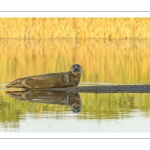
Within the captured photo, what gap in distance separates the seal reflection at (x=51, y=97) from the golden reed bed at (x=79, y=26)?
27.5m

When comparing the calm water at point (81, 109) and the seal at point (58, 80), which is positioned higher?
the seal at point (58, 80)

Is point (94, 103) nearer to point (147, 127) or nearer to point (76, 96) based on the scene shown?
point (76, 96)

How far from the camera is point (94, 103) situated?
57.4 ft

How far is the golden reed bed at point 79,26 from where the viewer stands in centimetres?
4709

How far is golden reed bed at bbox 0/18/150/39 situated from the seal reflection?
27466 millimetres

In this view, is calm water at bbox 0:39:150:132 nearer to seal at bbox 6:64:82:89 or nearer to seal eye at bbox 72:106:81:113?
seal eye at bbox 72:106:81:113

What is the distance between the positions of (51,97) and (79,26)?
3001 cm

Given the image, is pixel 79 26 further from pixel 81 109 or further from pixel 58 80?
pixel 81 109

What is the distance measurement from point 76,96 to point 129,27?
2917 cm

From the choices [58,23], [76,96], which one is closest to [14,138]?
[76,96]

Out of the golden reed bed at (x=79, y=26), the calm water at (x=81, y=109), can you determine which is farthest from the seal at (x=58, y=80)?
the golden reed bed at (x=79, y=26)

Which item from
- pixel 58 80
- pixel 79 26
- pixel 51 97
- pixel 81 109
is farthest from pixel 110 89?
pixel 79 26

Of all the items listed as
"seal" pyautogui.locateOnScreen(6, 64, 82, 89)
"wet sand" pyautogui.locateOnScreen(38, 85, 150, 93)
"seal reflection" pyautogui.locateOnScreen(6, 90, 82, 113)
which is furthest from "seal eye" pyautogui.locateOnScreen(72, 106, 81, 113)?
"seal" pyautogui.locateOnScreen(6, 64, 82, 89)

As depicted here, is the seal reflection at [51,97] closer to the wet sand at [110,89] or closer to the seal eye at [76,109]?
the seal eye at [76,109]
